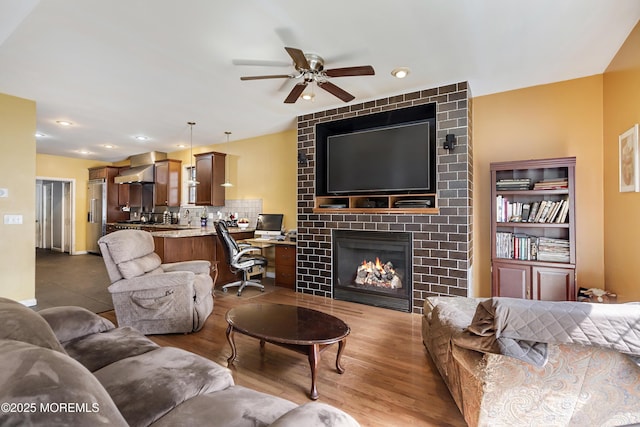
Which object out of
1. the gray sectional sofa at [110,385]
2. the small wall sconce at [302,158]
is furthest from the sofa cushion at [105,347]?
the small wall sconce at [302,158]

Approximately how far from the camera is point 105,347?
65.2 inches

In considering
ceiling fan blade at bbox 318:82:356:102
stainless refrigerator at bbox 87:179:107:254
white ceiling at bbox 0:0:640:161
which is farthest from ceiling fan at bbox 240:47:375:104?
stainless refrigerator at bbox 87:179:107:254

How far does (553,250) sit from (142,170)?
8.00m

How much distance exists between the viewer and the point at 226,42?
2564 mm

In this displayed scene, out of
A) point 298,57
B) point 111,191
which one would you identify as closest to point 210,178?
point 111,191

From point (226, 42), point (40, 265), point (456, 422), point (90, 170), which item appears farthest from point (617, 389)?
point (90, 170)

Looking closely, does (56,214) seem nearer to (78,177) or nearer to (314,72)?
(78,177)

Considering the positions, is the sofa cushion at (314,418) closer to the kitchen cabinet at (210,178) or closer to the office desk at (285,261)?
the office desk at (285,261)

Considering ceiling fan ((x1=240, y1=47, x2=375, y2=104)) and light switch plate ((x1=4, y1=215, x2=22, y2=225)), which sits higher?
ceiling fan ((x1=240, y1=47, x2=375, y2=104))

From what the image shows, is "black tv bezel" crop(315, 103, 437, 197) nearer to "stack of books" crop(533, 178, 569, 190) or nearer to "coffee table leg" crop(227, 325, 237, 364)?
"stack of books" crop(533, 178, 569, 190)

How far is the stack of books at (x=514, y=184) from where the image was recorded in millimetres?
3238

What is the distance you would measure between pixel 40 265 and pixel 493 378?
8.56 m

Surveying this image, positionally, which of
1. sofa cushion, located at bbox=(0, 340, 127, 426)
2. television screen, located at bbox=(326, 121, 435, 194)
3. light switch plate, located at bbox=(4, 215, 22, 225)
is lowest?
sofa cushion, located at bbox=(0, 340, 127, 426)

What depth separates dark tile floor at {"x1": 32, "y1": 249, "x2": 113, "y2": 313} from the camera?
156 inches
